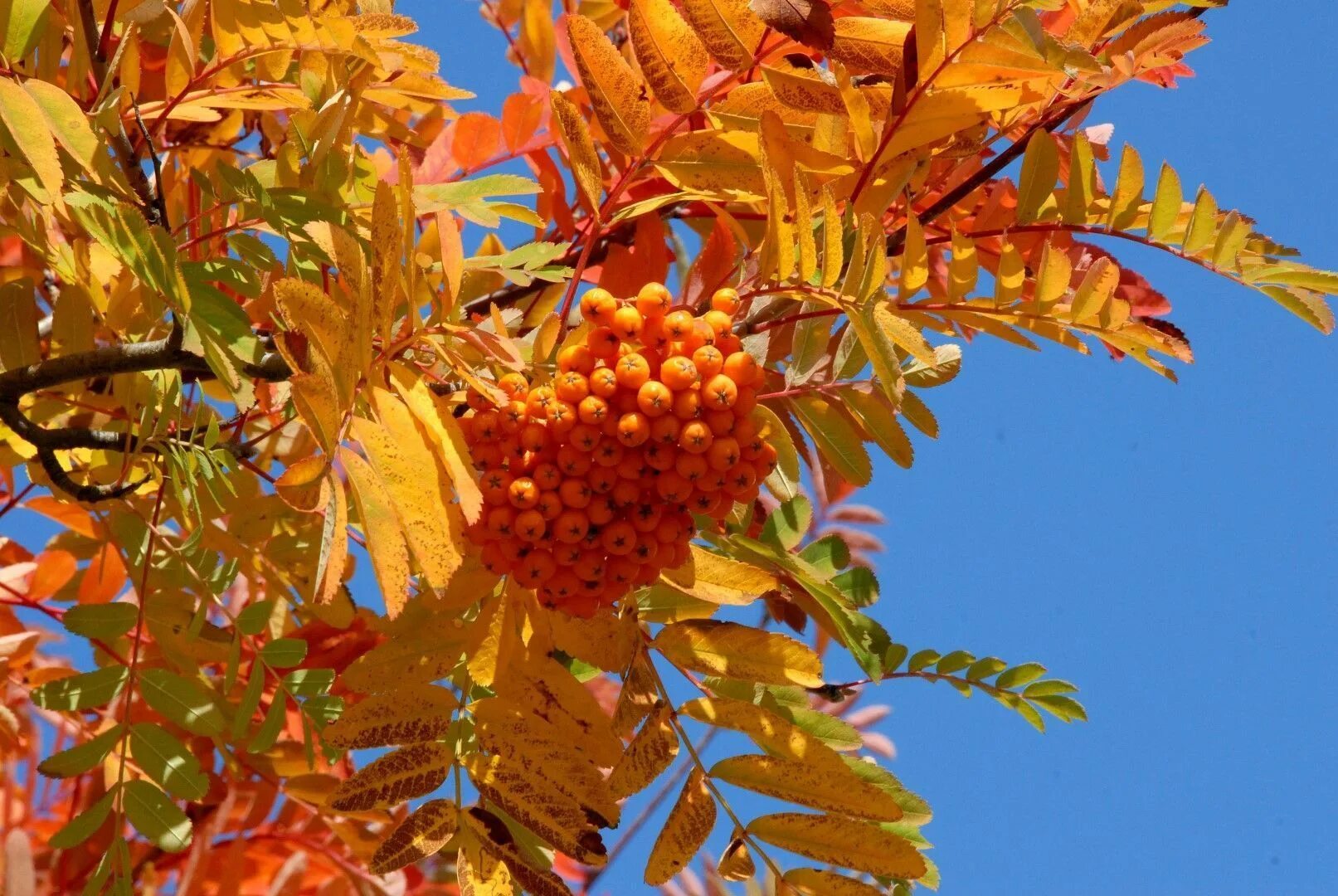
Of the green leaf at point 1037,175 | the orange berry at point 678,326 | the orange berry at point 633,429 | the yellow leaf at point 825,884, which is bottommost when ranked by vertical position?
the yellow leaf at point 825,884

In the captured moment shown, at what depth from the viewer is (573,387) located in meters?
1.25

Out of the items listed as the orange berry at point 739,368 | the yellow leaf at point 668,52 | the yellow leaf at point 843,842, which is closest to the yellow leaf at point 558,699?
the yellow leaf at point 843,842

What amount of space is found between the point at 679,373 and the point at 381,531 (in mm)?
346

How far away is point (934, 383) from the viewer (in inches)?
59.8

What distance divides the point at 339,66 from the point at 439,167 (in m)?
0.30

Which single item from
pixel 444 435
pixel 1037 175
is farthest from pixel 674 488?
pixel 1037 175

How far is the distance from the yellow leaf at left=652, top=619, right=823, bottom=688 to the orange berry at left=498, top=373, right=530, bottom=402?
14.7 inches

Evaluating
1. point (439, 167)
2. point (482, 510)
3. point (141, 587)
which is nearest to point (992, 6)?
point (482, 510)

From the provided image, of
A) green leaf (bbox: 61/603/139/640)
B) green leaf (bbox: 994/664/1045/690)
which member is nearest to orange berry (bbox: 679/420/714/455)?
green leaf (bbox: 994/664/1045/690)

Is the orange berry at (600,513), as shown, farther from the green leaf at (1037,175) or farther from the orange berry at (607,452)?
the green leaf at (1037,175)

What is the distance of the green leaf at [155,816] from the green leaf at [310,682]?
0.71 feet

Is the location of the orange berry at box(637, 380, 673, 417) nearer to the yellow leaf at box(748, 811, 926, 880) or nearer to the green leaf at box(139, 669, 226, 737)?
the yellow leaf at box(748, 811, 926, 880)

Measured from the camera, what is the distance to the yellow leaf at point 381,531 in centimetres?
101

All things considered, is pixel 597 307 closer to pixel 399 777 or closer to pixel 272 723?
pixel 399 777
